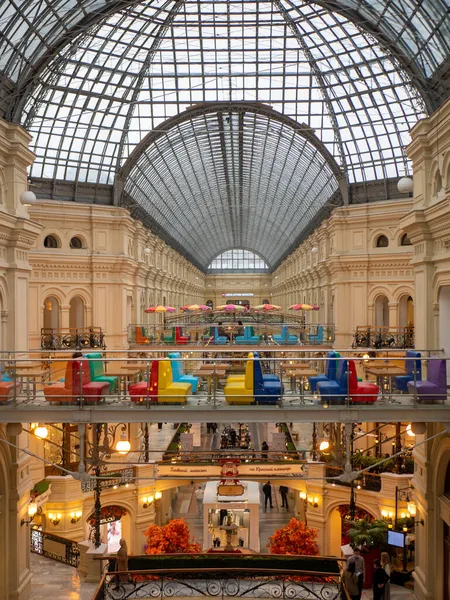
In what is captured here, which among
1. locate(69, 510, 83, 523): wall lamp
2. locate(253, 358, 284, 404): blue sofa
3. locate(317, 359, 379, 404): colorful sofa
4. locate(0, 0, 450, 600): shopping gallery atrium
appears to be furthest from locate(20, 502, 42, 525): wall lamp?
locate(317, 359, 379, 404): colorful sofa

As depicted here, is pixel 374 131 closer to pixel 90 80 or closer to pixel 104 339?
pixel 90 80

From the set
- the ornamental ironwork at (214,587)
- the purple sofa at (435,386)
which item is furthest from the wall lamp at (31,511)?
the purple sofa at (435,386)

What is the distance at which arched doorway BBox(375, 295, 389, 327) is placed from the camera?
37.4 metres

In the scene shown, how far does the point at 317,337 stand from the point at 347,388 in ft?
83.0

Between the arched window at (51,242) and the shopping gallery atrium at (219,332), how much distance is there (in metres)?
0.43

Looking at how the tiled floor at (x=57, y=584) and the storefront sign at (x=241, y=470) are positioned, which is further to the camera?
the storefront sign at (x=241, y=470)

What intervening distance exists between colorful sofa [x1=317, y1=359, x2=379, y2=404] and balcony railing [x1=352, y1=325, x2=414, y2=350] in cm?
1815

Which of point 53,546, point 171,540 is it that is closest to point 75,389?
point 171,540

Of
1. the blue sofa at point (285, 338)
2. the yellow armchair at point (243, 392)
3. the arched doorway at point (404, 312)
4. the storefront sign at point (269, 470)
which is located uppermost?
the arched doorway at point (404, 312)

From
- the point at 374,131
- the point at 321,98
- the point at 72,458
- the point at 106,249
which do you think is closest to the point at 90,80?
the point at 106,249

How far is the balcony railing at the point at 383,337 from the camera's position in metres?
32.3

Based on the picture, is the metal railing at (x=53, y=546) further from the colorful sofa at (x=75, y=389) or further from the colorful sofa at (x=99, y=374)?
the colorful sofa at (x=75, y=389)

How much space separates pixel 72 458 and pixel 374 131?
82.9ft

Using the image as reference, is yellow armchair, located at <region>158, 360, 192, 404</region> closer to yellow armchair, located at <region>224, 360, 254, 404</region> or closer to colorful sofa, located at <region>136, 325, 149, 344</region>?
yellow armchair, located at <region>224, 360, 254, 404</region>
